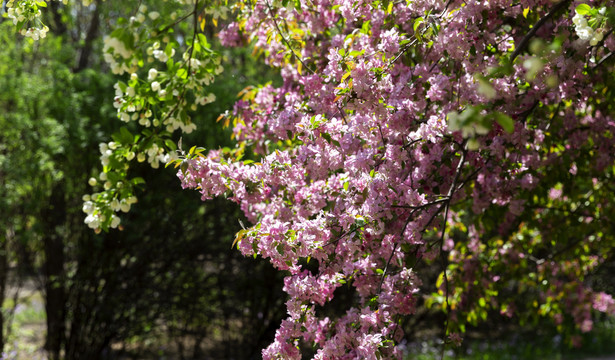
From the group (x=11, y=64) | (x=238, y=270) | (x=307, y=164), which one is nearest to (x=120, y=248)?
(x=238, y=270)

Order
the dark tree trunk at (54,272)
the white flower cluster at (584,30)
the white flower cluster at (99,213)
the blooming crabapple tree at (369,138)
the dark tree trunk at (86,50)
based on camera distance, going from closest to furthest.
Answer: the white flower cluster at (584,30) → the blooming crabapple tree at (369,138) → the white flower cluster at (99,213) → the dark tree trunk at (54,272) → the dark tree trunk at (86,50)

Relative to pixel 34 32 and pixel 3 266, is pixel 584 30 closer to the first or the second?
pixel 34 32

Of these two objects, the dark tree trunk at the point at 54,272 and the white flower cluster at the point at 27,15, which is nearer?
the white flower cluster at the point at 27,15

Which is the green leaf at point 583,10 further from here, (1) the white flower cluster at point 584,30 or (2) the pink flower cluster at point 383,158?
(2) the pink flower cluster at point 383,158

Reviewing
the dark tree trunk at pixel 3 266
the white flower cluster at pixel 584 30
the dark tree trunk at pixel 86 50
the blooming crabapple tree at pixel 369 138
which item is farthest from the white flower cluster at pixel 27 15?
the dark tree trunk at pixel 86 50

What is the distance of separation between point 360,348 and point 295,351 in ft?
1.19

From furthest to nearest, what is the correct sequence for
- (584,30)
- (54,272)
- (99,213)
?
(54,272) → (99,213) → (584,30)

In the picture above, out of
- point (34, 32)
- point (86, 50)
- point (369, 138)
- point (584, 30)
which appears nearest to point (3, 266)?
point (86, 50)

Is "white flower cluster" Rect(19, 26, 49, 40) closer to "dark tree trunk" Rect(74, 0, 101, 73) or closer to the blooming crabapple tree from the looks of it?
the blooming crabapple tree

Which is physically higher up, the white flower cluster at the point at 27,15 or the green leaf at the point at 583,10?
the white flower cluster at the point at 27,15

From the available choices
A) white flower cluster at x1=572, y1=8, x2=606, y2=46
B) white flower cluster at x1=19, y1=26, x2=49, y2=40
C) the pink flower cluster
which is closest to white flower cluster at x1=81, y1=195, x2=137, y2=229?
the pink flower cluster

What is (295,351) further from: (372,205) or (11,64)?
(11,64)

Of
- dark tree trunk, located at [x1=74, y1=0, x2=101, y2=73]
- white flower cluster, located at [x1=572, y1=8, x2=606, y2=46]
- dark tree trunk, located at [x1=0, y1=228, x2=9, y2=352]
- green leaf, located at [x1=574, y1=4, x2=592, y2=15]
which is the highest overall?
dark tree trunk, located at [x1=74, y1=0, x2=101, y2=73]

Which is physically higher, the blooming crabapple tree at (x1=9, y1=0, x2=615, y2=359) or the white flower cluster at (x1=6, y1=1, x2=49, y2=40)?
the white flower cluster at (x1=6, y1=1, x2=49, y2=40)
